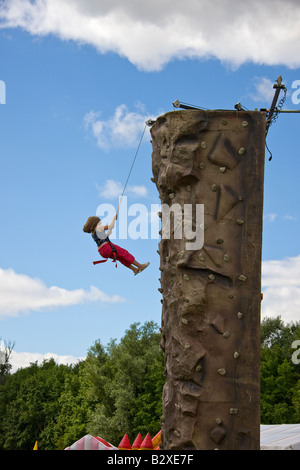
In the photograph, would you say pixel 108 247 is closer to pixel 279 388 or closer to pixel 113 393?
pixel 279 388

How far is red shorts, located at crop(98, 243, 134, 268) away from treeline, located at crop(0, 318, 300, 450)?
82.6 ft

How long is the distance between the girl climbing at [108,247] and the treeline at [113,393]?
25.0m

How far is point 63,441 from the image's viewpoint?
51.1 meters

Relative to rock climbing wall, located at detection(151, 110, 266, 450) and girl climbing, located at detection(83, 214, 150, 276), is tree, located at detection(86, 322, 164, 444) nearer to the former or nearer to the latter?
girl climbing, located at detection(83, 214, 150, 276)

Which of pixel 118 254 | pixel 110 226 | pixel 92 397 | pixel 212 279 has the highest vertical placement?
pixel 110 226

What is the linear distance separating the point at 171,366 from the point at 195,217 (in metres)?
2.32

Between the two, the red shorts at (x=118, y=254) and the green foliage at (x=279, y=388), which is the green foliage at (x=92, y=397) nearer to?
the green foliage at (x=279, y=388)

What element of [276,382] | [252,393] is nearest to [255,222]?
[252,393]

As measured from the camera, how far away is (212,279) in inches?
414

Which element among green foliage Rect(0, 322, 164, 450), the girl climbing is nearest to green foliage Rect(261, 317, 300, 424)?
green foliage Rect(0, 322, 164, 450)

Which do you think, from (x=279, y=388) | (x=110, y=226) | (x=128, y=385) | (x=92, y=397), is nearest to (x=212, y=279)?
(x=110, y=226)

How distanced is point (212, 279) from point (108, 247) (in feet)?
7.38

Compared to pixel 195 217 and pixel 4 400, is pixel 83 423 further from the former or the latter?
pixel 195 217

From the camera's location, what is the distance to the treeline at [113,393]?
37.9 m
